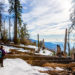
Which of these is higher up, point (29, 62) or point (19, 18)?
point (19, 18)

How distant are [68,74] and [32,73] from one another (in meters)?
2.19

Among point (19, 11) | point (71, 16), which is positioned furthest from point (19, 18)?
point (71, 16)

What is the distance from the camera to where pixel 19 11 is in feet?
93.7

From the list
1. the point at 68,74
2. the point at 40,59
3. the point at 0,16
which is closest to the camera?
the point at 68,74

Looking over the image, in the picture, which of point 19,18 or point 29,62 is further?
point 19,18

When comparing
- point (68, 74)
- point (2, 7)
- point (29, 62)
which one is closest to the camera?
point (68, 74)

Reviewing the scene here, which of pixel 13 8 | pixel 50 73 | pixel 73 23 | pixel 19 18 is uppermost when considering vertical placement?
pixel 13 8

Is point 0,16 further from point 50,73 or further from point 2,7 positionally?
point 50,73

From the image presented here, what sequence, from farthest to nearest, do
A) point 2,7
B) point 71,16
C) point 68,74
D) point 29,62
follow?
point 2,7, point 71,16, point 29,62, point 68,74

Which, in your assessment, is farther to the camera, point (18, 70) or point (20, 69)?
point (20, 69)

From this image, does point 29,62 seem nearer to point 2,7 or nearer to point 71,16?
point 71,16

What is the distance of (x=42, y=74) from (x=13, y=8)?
22791 mm

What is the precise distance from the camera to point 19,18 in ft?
94.6

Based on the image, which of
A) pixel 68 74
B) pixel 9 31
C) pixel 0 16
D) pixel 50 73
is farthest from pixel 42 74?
pixel 9 31
